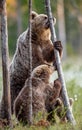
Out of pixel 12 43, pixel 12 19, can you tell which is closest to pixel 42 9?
pixel 12 43

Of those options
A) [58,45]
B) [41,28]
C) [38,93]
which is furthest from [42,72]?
[41,28]

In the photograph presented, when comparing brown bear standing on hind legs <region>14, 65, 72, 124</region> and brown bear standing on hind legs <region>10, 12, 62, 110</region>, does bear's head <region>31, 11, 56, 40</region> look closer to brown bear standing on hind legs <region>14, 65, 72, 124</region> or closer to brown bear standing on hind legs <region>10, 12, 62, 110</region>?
brown bear standing on hind legs <region>10, 12, 62, 110</region>

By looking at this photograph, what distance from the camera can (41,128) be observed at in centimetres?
962

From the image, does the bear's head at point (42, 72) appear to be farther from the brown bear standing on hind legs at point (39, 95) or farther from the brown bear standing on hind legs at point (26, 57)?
the brown bear standing on hind legs at point (26, 57)

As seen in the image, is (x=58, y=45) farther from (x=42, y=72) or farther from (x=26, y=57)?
(x=26, y=57)

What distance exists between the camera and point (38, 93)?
33.1 feet

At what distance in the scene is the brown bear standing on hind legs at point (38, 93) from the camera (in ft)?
32.9

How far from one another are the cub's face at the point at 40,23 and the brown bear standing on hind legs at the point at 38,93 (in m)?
1.21

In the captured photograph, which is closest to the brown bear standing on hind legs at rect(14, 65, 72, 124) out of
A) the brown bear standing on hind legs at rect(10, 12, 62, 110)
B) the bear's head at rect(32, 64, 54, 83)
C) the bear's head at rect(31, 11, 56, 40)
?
the bear's head at rect(32, 64, 54, 83)

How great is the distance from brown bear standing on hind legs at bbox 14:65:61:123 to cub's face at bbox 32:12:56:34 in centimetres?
121

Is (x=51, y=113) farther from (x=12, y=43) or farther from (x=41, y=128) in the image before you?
(x=12, y=43)

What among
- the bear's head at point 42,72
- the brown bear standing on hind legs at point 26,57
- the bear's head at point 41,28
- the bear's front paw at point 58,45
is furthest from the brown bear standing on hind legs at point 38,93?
the bear's head at point 41,28

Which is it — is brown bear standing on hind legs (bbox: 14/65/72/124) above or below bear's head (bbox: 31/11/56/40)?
below

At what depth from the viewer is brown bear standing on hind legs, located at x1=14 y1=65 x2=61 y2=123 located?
10.0 m
